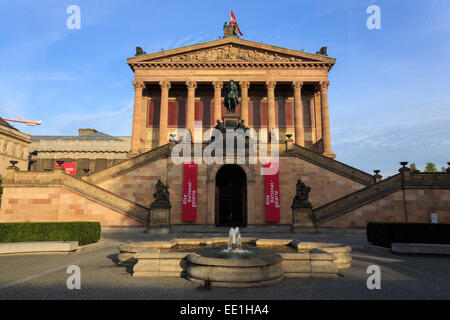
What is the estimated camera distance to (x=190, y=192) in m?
26.0

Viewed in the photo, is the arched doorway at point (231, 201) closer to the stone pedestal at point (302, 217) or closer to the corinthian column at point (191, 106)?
the stone pedestal at point (302, 217)

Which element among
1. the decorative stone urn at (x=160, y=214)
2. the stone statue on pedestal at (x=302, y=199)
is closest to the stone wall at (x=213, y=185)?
the decorative stone urn at (x=160, y=214)

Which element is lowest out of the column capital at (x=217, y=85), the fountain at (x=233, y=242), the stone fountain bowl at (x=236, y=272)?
the stone fountain bowl at (x=236, y=272)

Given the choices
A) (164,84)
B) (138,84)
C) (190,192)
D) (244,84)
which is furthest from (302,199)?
(138,84)

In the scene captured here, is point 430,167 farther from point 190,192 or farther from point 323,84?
point 190,192

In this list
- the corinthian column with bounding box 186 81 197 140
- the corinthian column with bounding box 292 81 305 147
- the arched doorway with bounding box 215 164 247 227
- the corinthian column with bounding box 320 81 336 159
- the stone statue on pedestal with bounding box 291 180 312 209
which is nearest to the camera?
the stone statue on pedestal with bounding box 291 180 312 209

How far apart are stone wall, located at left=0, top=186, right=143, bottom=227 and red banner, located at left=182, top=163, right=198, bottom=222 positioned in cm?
686

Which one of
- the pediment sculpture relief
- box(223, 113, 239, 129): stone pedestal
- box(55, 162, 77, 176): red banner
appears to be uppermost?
the pediment sculpture relief

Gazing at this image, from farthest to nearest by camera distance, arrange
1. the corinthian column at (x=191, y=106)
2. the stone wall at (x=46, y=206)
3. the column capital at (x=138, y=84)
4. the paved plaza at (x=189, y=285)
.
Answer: the column capital at (x=138, y=84) → the corinthian column at (x=191, y=106) → the stone wall at (x=46, y=206) → the paved plaza at (x=189, y=285)

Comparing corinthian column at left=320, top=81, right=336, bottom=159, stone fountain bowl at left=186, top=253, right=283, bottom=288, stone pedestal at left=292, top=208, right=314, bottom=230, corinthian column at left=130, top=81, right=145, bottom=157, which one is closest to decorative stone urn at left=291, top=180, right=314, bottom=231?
stone pedestal at left=292, top=208, right=314, bottom=230

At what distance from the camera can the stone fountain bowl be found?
6.93 m

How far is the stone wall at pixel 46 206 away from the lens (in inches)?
920

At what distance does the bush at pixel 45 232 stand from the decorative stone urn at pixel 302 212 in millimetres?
14118

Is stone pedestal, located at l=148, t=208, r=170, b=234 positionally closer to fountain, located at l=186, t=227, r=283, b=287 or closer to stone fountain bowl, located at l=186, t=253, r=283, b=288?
fountain, located at l=186, t=227, r=283, b=287
